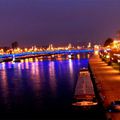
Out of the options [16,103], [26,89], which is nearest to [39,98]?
[16,103]

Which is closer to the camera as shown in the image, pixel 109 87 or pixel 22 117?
pixel 22 117

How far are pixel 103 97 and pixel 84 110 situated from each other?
131 cm

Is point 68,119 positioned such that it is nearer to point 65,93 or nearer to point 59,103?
point 59,103

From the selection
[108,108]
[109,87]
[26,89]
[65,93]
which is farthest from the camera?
[26,89]

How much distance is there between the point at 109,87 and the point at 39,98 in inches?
270

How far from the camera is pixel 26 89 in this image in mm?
38562

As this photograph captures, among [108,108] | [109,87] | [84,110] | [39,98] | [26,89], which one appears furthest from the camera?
[26,89]

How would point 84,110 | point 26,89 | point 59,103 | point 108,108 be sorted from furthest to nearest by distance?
point 26,89, point 59,103, point 84,110, point 108,108

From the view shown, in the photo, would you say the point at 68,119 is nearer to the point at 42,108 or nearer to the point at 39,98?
the point at 42,108

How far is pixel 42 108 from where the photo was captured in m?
26.2

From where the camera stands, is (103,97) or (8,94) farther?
(8,94)

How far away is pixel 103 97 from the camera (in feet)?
69.9

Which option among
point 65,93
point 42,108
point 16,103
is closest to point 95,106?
point 42,108

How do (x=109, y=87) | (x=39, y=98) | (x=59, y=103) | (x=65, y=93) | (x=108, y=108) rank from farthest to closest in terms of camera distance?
1. (x=65, y=93)
2. (x=39, y=98)
3. (x=59, y=103)
4. (x=109, y=87)
5. (x=108, y=108)
